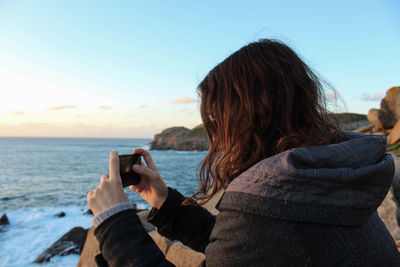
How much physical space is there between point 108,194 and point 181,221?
793 mm

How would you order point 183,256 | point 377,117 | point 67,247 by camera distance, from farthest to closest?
1. point 377,117
2. point 67,247
3. point 183,256

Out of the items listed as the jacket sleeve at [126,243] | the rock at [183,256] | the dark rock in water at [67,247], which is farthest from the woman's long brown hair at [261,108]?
the dark rock in water at [67,247]

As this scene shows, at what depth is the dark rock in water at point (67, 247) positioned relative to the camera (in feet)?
29.1

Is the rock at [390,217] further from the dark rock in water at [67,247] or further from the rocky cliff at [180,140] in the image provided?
the rocky cliff at [180,140]

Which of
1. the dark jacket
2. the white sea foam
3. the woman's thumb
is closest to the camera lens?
the dark jacket

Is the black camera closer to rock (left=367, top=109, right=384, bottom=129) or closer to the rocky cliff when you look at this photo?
rock (left=367, top=109, right=384, bottom=129)

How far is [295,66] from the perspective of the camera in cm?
167

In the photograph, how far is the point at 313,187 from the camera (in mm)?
1150

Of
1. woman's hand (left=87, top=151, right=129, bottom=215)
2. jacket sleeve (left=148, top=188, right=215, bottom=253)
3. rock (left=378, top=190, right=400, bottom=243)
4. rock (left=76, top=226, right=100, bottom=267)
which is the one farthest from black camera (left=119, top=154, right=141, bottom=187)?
rock (left=378, top=190, right=400, bottom=243)

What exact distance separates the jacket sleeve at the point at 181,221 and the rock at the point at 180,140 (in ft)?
265

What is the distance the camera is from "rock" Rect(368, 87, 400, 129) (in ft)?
63.7

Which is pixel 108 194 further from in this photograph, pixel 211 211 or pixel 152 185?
pixel 211 211

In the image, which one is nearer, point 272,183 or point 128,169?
point 272,183

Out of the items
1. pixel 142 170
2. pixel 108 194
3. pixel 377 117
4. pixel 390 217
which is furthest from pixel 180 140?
pixel 108 194
